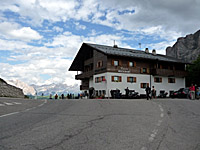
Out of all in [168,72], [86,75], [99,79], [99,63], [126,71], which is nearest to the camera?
[126,71]

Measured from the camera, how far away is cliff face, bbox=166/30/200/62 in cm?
9752

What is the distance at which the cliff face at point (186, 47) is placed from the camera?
97519 mm

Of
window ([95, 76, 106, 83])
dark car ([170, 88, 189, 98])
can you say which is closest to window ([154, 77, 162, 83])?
dark car ([170, 88, 189, 98])

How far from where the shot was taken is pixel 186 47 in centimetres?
10238

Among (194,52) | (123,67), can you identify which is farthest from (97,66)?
(194,52)

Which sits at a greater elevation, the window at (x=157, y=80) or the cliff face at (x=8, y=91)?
the window at (x=157, y=80)

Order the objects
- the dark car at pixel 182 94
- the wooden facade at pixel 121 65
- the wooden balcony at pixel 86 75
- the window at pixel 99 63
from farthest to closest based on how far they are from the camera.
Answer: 1. the wooden balcony at pixel 86 75
2. the window at pixel 99 63
3. the wooden facade at pixel 121 65
4. the dark car at pixel 182 94

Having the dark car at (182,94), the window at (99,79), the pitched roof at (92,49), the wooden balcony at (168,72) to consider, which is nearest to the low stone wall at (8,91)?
the window at (99,79)

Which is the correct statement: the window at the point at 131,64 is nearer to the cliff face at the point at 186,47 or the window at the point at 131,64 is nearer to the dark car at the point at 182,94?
the dark car at the point at 182,94

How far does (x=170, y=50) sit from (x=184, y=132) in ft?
357

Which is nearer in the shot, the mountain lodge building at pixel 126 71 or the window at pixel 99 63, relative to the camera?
the mountain lodge building at pixel 126 71

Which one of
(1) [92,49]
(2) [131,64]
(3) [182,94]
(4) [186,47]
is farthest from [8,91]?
(4) [186,47]

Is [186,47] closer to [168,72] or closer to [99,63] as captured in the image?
[168,72]

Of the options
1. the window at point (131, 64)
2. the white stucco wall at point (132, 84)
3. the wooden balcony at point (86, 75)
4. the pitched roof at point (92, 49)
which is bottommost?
the white stucco wall at point (132, 84)
